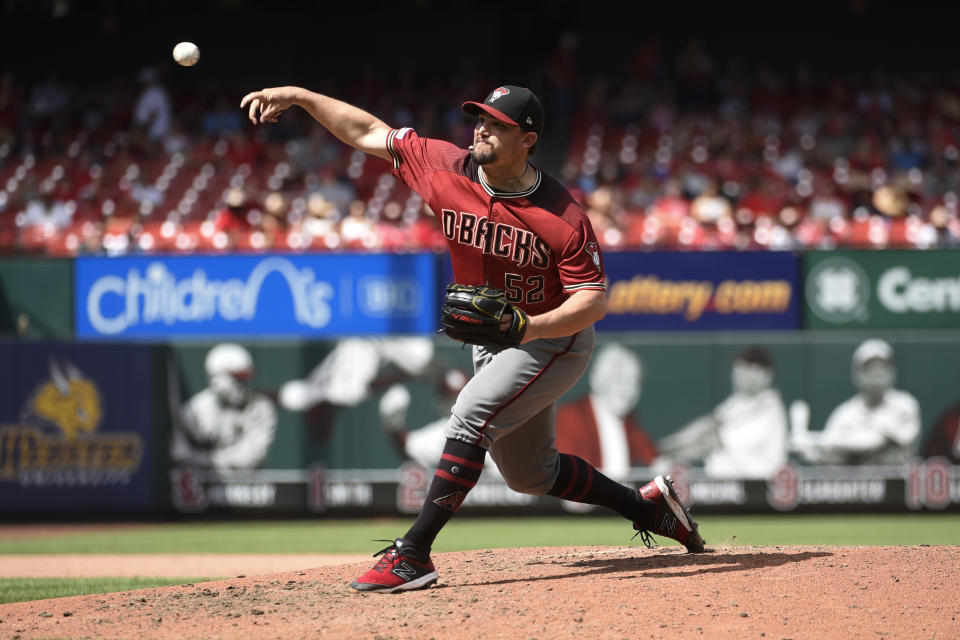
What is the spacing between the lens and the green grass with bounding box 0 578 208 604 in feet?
20.2

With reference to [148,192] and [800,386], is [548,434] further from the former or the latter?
[148,192]

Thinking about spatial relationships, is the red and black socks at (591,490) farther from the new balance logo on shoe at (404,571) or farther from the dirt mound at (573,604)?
the new balance logo on shoe at (404,571)

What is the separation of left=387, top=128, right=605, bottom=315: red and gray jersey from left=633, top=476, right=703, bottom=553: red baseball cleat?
984 millimetres

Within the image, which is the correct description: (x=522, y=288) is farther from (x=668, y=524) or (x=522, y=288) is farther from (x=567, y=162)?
(x=567, y=162)

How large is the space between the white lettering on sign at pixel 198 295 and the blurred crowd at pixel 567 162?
280 mm

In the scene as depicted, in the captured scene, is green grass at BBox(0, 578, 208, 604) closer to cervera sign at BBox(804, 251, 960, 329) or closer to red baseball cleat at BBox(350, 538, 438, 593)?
red baseball cleat at BBox(350, 538, 438, 593)

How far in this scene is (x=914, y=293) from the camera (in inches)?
469

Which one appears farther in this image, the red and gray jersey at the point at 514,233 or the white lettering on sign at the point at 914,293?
the white lettering on sign at the point at 914,293

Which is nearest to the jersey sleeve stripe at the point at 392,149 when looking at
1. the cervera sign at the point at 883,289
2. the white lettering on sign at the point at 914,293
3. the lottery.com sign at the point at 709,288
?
the lottery.com sign at the point at 709,288

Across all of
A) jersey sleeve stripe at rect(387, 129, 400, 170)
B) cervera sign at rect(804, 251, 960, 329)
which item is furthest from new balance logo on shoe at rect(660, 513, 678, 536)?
cervera sign at rect(804, 251, 960, 329)

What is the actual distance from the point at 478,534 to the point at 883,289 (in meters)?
5.07

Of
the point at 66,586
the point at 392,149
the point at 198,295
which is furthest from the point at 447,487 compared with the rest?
the point at 198,295

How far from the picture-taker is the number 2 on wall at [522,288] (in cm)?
444

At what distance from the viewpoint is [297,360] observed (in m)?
11.3
